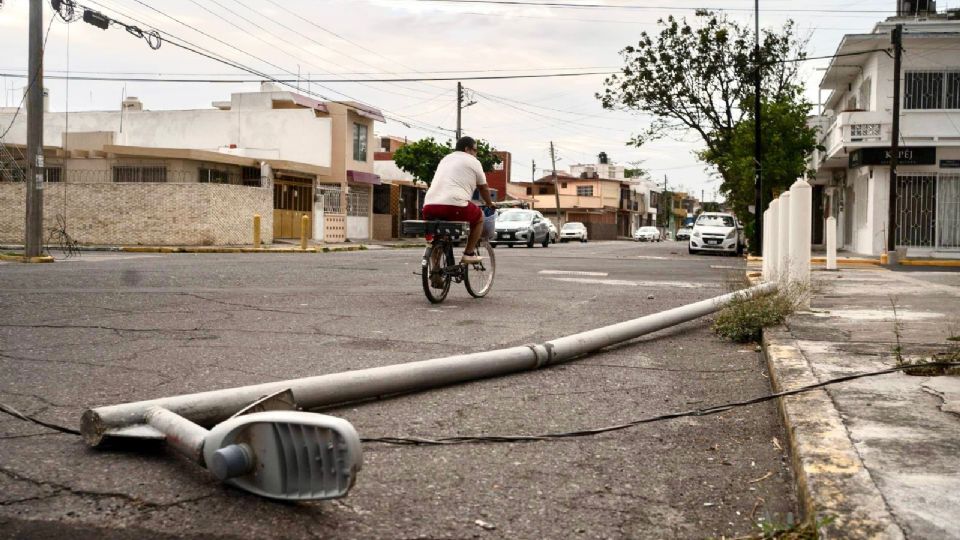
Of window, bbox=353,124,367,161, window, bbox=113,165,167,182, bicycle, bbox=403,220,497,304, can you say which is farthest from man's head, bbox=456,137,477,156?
window, bbox=353,124,367,161

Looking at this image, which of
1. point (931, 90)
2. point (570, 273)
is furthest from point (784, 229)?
point (931, 90)

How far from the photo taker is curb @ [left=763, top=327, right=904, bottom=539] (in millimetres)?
2215

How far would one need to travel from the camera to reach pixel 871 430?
10.4 ft

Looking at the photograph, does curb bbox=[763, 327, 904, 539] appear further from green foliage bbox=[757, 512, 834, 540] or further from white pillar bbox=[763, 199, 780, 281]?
white pillar bbox=[763, 199, 780, 281]

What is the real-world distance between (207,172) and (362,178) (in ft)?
33.2

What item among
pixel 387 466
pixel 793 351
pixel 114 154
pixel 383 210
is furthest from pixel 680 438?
pixel 383 210

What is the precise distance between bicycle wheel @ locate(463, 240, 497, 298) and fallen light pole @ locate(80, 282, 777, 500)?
4196 mm

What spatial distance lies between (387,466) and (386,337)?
10.4 feet

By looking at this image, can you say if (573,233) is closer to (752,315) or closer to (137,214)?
(137,214)

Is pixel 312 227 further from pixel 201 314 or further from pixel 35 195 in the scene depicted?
pixel 201 314

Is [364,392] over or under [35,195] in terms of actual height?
under

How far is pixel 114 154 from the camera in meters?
30.7

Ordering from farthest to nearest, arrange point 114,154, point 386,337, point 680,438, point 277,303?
1. point 114,154
2. point 277,303
3. point 386,337
4. point 680,438

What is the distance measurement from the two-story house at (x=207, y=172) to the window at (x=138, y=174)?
1.4 inches
